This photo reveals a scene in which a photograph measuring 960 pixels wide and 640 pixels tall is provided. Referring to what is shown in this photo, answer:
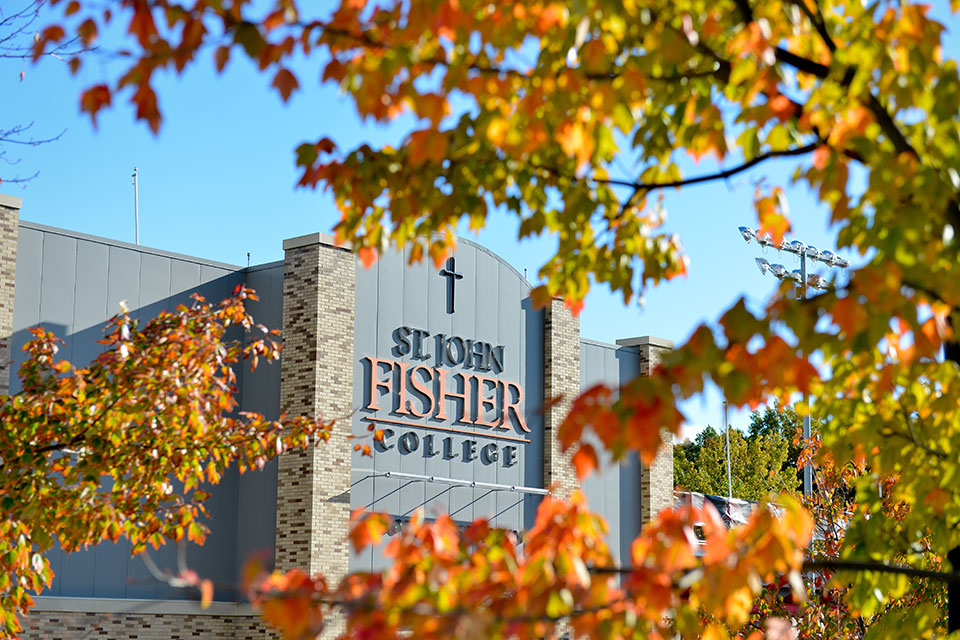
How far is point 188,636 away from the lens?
67.2 feet

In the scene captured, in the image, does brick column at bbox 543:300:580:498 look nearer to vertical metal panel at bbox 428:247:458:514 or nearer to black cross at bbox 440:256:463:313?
vertical metal panel at bbox 428:247:458:514

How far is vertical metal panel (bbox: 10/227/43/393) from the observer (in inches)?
762

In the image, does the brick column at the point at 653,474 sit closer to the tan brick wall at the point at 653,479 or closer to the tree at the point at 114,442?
the tan brick wall at the point at 653,479

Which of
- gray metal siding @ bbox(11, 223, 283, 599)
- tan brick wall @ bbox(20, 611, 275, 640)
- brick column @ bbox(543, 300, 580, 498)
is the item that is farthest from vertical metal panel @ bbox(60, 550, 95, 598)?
brick column @ bbox(543, 300, 580, 498)

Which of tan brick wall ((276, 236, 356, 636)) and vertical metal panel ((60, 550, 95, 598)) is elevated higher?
tan brick wall ((276, 236, 356, 636))

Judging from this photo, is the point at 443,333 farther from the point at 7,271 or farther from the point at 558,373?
the point at 7,271

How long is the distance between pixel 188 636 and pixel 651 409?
18745mm

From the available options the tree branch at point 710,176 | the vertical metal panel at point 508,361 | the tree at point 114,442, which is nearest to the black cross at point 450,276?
the vertical metal panel at point 508,361

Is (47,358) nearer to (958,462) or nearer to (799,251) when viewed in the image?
(958,462)

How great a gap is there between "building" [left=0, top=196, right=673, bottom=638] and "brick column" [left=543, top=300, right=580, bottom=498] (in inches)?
2.4

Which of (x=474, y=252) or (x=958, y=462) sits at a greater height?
(x=474, y=252)

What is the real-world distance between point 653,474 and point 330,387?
34.0 feet

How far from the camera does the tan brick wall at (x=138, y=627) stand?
18766mm

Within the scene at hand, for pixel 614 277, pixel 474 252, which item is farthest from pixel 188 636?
pixel 614 277
